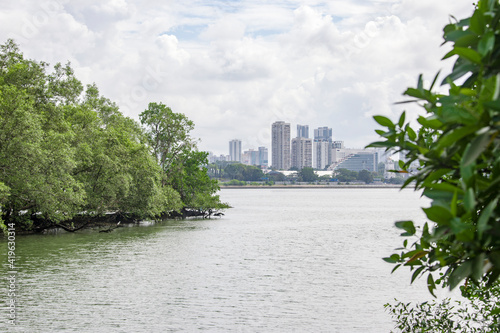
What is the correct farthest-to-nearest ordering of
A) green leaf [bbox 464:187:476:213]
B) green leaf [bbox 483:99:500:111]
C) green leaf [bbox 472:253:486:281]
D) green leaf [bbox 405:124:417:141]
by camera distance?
1. green leaf [bbox 405:124:417:141]
2. green leaf [bbox 472:253:486:281]
3. green leaf [bbox 464:187:476:213]
4. green leaf [bbox 483:99:500:111]

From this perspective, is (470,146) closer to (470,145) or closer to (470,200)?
(470,145)

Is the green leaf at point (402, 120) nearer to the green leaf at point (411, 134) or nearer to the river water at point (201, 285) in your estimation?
the green leaf at point (411, 134)

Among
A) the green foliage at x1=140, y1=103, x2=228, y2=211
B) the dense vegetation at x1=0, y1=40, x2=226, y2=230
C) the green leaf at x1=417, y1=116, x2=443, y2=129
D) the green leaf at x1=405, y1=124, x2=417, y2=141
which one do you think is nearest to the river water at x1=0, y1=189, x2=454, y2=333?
the dense vegetation at x1=0, y1=40, x2=226, y2=230

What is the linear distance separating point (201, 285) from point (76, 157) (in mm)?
23394

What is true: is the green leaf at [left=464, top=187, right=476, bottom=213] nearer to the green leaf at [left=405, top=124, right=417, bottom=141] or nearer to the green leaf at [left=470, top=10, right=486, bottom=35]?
the green leaf at [left=470, top=10, right=486, bottom=35]

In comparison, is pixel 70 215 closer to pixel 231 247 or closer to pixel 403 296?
pixel 231 247

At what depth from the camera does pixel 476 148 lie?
2.25m

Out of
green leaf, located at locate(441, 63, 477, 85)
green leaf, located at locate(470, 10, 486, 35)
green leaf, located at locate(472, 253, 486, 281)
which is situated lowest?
green leaf, located at locate(472, 253, 486, 281)

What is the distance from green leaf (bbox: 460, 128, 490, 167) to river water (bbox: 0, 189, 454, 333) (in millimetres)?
14782

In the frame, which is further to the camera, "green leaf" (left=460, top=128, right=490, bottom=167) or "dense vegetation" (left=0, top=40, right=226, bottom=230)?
"dense vegetation" (left=0, top=40, right=226, bottom=230)

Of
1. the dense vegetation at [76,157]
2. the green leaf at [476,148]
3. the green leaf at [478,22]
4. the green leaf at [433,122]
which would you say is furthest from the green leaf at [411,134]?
the dense vegetation at [76,157]

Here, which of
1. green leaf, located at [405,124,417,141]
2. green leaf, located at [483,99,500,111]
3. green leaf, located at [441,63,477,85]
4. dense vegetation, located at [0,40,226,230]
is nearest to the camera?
green leaf, located at [483,99,500,111]

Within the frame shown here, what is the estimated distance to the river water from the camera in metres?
17.0

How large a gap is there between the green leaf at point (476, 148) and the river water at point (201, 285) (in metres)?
14.8
